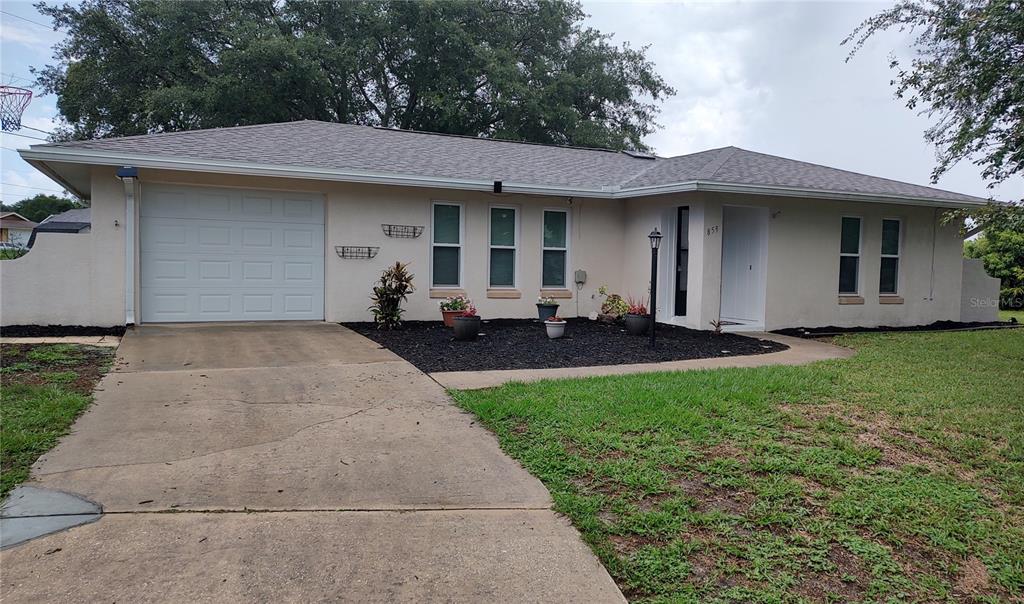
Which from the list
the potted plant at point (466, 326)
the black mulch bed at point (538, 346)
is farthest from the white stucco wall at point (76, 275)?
the potted plant at point (466, 326)

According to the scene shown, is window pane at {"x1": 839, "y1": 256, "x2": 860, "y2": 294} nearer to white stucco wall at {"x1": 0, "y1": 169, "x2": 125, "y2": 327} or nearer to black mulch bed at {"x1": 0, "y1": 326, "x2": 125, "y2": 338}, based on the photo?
black mulch bed at {"x1": 0, "y1": 326, "x2": 125, "y2": 338}

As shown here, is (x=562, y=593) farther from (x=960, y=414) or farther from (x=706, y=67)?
(x=706, y=67)

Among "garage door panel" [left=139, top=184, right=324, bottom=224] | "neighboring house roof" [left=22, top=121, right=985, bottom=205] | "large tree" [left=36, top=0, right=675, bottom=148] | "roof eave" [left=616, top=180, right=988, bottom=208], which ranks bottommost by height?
"garage door panel" [left=139, top=184, right=324, bottom=224]

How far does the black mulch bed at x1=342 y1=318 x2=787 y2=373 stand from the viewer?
8.06m

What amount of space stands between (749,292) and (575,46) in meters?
19.0

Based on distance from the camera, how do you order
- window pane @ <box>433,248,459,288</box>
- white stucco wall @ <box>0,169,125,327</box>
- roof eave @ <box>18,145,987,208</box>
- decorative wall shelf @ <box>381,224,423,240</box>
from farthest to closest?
1. window pane @ <box>433,248,459,288</box>
2. decorative wall shelf @ <box>381,224,423,240</box>
3. white stucco wall @ <box>0,169,125,327</box>
4. roof eave @ <box>18,145,987,208</box>

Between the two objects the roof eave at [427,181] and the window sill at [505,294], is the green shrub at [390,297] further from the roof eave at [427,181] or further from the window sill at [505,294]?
the window sill at [505,294]

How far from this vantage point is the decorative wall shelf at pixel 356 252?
11305 millimetres

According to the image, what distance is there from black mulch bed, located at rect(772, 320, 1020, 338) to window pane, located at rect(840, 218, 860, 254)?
1568mm

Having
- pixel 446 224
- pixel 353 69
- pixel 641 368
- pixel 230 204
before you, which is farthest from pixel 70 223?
pixel 641 368

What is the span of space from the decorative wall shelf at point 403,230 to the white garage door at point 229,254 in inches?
46.2

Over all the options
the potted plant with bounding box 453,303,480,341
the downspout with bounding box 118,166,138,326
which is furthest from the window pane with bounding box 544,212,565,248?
the downspout with bounding box 118,166,138,326

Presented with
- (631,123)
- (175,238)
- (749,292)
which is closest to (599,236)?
(749,292)

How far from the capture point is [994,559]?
10.5 feet
